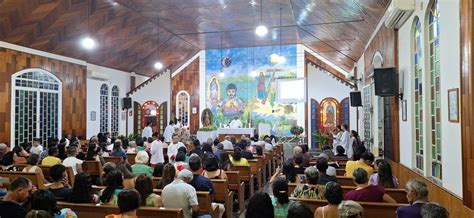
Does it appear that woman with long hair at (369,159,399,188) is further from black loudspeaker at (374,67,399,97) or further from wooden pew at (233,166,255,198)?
black loudspeaker at (374,67,399,97)

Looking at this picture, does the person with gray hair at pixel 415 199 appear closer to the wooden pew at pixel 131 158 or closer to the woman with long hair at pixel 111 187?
the woman with long hair at pixel 111 187

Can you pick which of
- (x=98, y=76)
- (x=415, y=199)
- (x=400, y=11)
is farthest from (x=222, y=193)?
(x=98, y=76)

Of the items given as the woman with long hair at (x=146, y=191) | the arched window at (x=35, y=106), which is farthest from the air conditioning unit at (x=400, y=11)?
the arched window at (x=35, y=106)

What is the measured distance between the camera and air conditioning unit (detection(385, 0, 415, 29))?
16.9 feet

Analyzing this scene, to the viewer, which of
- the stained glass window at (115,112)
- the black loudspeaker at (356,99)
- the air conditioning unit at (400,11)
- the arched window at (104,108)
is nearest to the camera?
the air conditioning unit at (400,11)

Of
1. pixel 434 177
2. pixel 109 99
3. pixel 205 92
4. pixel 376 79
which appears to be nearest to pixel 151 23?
pixel 109 99

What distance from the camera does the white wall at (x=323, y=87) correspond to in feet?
46.0

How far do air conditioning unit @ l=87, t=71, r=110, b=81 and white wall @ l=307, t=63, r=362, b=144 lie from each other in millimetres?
8290

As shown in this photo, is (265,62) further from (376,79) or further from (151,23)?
(376,79)

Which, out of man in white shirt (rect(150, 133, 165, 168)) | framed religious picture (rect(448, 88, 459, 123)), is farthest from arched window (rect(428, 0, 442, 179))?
man in white shirt (rect(150, 133, 165, 168))

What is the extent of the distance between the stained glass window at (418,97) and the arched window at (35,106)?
9967 millimetres

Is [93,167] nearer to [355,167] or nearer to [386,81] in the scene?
[355,167]

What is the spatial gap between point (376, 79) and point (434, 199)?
8.45 feet

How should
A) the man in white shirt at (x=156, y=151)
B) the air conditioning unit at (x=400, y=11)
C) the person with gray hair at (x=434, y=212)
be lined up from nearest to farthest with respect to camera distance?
1. the person with gray hair at (x=434, y=212)
2. the air conditioning unit at (x=400, y=11)
3. the man in white shirt at (x=156, y=151)
